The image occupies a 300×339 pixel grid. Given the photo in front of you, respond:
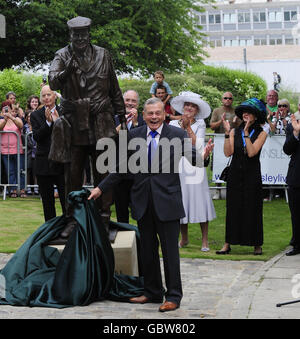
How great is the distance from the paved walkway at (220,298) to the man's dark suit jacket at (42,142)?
1.38 m

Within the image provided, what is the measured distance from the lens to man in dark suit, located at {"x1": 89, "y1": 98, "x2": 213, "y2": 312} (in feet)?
22.5

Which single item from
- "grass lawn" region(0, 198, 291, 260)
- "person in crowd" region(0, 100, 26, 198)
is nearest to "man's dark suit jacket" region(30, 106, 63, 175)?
"grass lawn" region(0, 198, 291, 260)

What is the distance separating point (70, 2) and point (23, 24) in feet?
7.22

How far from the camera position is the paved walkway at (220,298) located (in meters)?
6.64

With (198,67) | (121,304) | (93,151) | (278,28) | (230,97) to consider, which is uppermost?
(278,28)

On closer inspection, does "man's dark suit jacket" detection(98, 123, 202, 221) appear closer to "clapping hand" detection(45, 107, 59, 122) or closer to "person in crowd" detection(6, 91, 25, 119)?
"clapping hand" detection(45, 107, 59, 122)

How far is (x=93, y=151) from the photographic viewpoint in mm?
8469

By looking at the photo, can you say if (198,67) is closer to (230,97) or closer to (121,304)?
(230,97)

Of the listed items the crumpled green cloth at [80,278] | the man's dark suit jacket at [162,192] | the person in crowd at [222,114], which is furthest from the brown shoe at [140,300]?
the person in crowd at [222,114]

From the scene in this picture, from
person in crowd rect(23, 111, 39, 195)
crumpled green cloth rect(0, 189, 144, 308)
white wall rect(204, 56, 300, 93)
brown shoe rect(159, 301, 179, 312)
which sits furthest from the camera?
white wall rect(204, 56, 300, 93)

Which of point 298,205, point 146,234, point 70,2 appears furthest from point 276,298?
point 70,2

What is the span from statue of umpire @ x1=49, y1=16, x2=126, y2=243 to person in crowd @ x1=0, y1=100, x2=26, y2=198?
294 inches

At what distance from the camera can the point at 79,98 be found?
820cm

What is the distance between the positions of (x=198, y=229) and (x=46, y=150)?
3516 mm
